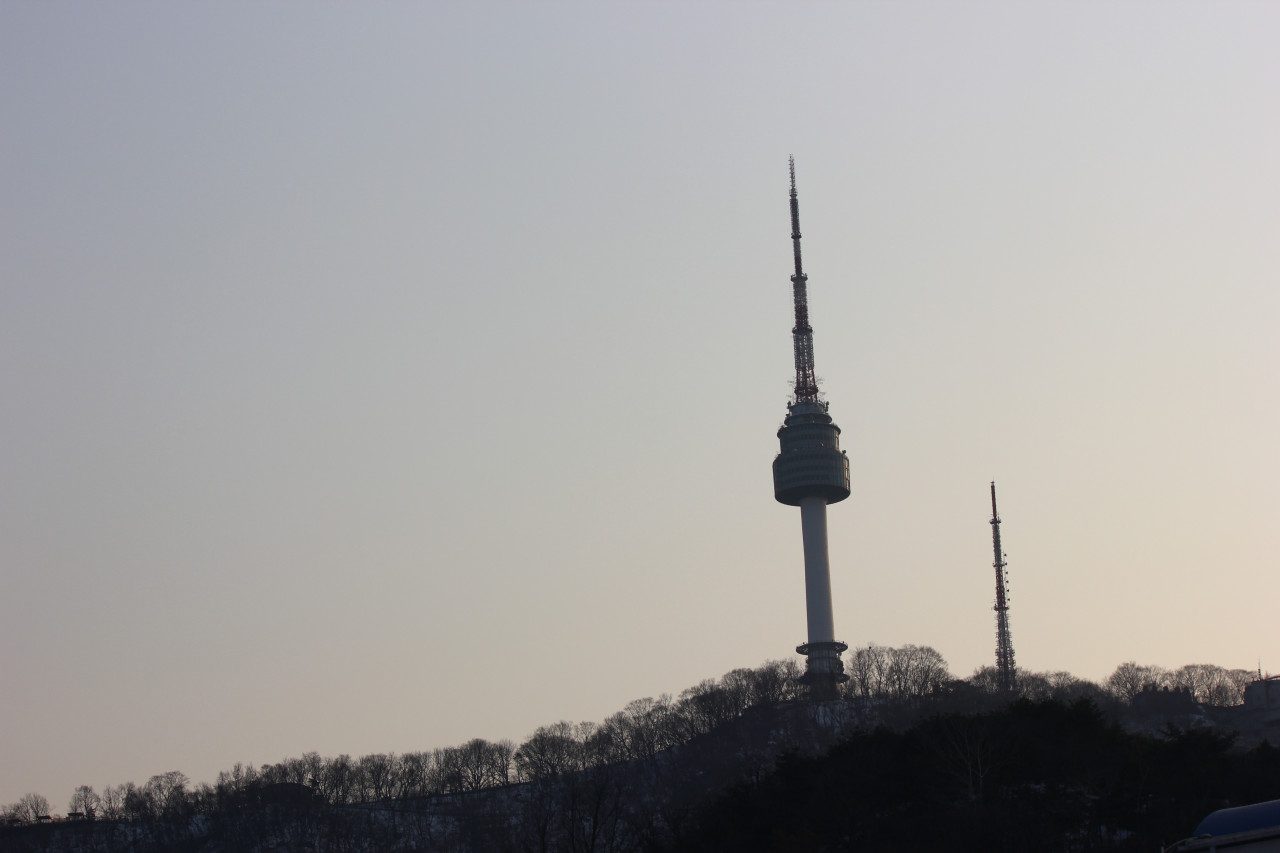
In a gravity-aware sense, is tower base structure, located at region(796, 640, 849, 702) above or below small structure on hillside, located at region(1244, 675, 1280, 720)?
above

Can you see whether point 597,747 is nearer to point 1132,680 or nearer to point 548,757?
point 548,757

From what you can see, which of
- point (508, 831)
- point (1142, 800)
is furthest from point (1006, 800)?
point (508, 831)

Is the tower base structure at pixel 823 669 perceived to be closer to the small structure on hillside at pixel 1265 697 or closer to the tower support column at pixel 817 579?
the tower support column at pixel 817 579

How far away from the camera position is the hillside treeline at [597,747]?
6491 inches

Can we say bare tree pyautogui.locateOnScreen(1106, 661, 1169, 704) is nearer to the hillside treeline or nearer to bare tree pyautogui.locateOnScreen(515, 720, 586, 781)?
the hillside treeline

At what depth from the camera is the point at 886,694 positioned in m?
179

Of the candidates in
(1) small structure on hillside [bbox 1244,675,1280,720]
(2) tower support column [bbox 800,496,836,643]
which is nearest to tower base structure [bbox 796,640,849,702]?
(2) tower support column [bbox 800,496,836,643]

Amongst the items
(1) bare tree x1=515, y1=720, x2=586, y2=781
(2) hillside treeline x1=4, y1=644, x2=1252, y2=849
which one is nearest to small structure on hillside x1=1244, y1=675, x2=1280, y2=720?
(2) hillside treeline x1=4, y1=644, x2=1252, y2=849

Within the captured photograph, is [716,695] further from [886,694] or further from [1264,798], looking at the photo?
[1264,798]

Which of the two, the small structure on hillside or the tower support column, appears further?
the tower support column

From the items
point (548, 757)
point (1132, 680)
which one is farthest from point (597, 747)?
point (1132, 680)

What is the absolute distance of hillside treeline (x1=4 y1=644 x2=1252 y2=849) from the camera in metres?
165

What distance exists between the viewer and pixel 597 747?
16862 cm

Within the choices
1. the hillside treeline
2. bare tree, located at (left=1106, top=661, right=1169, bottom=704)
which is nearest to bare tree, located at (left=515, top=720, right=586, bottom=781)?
the hillside treeline
